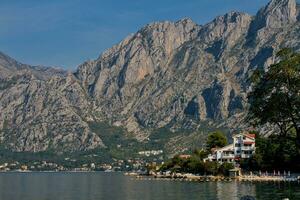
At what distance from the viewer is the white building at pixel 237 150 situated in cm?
16162

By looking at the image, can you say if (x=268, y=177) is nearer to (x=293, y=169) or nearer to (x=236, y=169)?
(x=293, y=169)

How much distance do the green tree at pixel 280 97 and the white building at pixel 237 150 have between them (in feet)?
352

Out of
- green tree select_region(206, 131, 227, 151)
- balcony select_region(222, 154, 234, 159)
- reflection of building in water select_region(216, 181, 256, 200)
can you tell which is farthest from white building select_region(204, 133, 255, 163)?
reflection of building in water select_region(216, 181, 256, 200)

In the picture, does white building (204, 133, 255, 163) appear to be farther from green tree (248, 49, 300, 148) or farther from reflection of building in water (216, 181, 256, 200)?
green tree (248, 49, 300, 148)

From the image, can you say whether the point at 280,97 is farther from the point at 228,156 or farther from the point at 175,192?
the point at 228,156

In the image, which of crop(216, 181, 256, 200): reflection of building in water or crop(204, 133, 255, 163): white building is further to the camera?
crop(204, 133, 255, 163): white building

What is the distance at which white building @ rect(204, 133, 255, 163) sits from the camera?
162 m

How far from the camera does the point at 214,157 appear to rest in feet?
537

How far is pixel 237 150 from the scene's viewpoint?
538ft

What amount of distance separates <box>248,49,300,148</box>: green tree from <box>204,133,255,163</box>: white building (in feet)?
352

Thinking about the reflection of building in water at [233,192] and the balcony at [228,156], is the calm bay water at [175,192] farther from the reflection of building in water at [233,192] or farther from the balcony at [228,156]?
the balcony at [228,156]

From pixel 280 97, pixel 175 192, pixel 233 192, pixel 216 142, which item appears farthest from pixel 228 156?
pixel 280 97

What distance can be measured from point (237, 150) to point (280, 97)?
4465 inches

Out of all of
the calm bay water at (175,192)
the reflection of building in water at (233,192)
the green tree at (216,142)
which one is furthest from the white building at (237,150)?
the reflection of building in water at (233,192)
